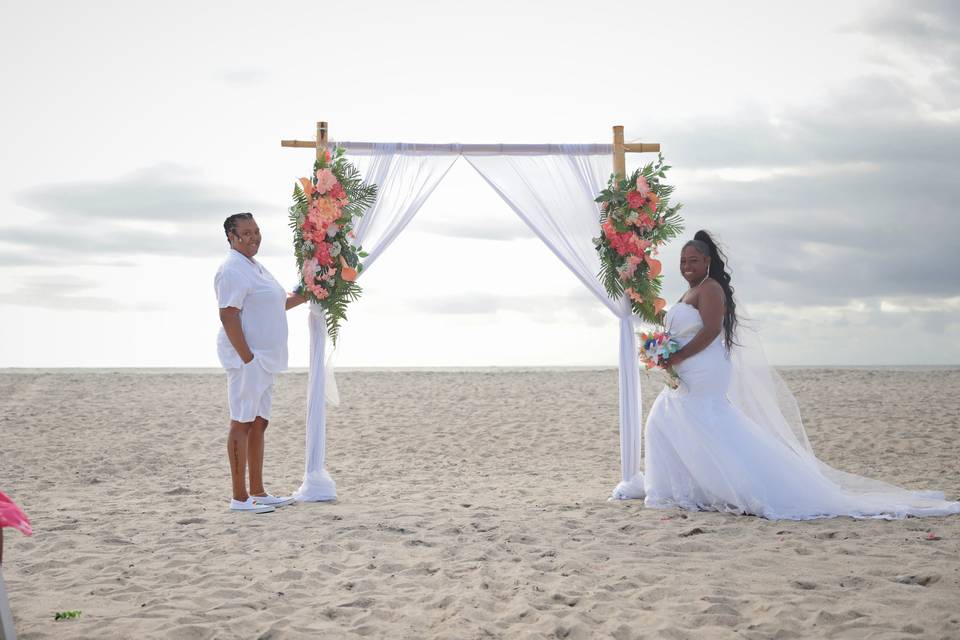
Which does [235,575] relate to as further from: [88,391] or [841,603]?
[88,391]

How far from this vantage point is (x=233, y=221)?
646 centimetres

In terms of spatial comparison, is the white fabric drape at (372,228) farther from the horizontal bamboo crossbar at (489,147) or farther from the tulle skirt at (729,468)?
the tulle skirt at (729,468)

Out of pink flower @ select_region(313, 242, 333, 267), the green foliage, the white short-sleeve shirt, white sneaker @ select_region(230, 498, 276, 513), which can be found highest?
pink flower @ select_region(313, 242, 333, 267)

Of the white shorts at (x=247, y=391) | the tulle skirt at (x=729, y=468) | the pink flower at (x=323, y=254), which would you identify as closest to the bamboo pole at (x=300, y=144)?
the pink flower at (x=323, y=254)

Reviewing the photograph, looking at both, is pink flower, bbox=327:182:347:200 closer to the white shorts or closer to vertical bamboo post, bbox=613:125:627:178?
the white shorts

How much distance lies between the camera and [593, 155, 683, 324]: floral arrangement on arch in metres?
7.18

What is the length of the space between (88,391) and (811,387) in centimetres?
1465

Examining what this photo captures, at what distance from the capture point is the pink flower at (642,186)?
7.18 m

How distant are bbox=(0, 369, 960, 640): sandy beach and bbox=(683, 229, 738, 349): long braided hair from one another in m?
1.50

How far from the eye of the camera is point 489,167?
7512 mm

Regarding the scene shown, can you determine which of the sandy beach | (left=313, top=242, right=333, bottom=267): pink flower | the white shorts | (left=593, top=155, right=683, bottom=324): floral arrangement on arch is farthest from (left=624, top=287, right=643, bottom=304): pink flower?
the white shorts

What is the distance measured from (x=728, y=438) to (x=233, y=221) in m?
4.21

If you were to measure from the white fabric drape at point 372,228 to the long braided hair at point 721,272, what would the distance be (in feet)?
7.76

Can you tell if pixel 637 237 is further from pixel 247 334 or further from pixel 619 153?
pixel 247 334
